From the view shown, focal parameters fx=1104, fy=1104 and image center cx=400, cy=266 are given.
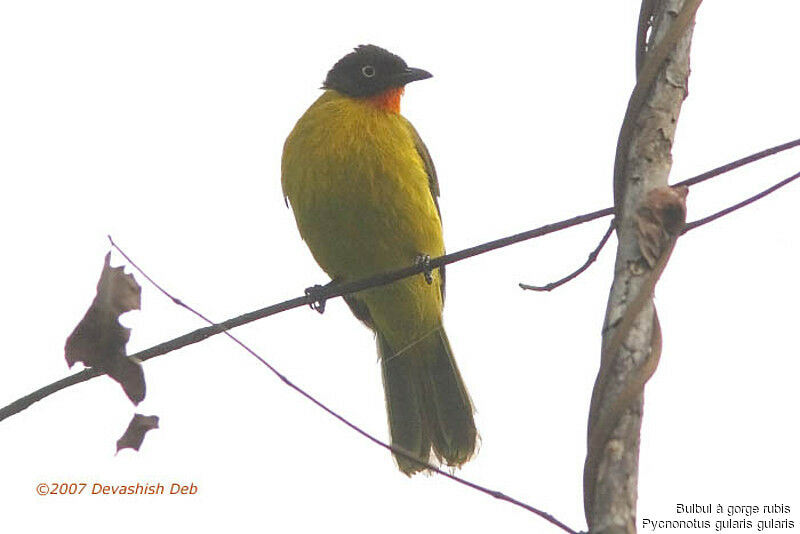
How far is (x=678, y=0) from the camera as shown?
268 centimetres

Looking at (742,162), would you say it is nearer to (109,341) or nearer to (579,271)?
(579,271)

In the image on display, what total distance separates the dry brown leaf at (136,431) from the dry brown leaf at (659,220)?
5.60 feet

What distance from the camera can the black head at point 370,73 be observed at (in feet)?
22.3

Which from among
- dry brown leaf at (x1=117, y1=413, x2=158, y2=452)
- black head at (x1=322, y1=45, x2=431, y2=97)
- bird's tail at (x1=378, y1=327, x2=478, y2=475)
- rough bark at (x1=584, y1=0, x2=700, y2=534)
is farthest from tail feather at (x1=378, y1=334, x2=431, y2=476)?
rough bark at (x1=584, y1=0, x2=700, y2=534)

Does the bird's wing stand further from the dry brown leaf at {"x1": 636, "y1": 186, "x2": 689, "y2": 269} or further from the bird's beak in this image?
the dry brown leaf at {"x1": 636, "y1": 186, "x2": 689, "y2": 269}

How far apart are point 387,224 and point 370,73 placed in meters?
1.39

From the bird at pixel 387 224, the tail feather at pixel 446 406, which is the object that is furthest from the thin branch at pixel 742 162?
the tail feather at pixel 446 406

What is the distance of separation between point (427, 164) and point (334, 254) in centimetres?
86

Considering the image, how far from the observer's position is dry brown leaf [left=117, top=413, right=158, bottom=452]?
130 inches

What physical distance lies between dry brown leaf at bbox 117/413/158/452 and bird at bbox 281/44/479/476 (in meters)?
2.56

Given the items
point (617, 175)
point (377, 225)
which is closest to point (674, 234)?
point (617, 175)

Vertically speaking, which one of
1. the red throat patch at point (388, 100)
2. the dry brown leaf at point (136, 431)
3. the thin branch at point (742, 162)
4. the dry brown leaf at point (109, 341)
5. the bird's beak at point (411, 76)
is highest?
the bird's beak at point (411, 76)

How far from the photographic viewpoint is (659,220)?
2.33m

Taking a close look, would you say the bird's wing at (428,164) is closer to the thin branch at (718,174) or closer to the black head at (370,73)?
the black head at (370,73)
